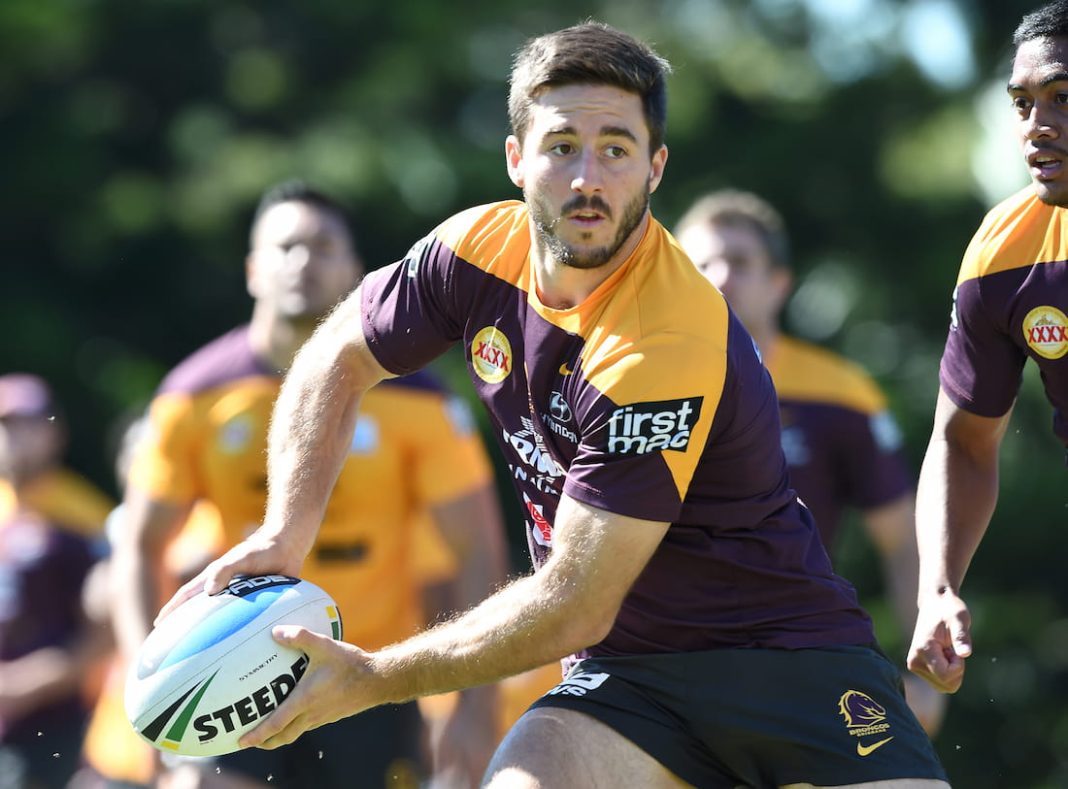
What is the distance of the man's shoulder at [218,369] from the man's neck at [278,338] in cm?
4

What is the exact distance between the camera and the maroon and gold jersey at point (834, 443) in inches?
308

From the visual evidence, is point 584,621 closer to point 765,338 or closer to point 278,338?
point 765,338

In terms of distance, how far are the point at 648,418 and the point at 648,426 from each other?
21mm

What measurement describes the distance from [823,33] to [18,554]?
37.4 ft

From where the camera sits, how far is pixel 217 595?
494 cm

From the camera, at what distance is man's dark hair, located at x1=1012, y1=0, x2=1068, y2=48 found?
518 centimetres

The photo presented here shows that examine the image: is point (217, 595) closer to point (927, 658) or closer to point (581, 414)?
point (581, 414)

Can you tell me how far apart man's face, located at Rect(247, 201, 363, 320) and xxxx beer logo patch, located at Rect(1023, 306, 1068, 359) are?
3.22 meters

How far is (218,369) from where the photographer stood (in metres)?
8.09

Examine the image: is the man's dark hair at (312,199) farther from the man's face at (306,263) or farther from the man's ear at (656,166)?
the man's ear at (656,166)

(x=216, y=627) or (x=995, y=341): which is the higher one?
(x=995, y=341)

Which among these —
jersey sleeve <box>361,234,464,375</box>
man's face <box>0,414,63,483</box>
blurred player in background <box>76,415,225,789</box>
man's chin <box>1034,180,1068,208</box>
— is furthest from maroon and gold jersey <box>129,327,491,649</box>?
man's chin <box>1034,180,1068,208</box>

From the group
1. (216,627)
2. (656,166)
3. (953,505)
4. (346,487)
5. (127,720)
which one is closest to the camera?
(216,627)

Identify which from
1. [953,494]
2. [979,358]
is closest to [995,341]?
[979,358]
